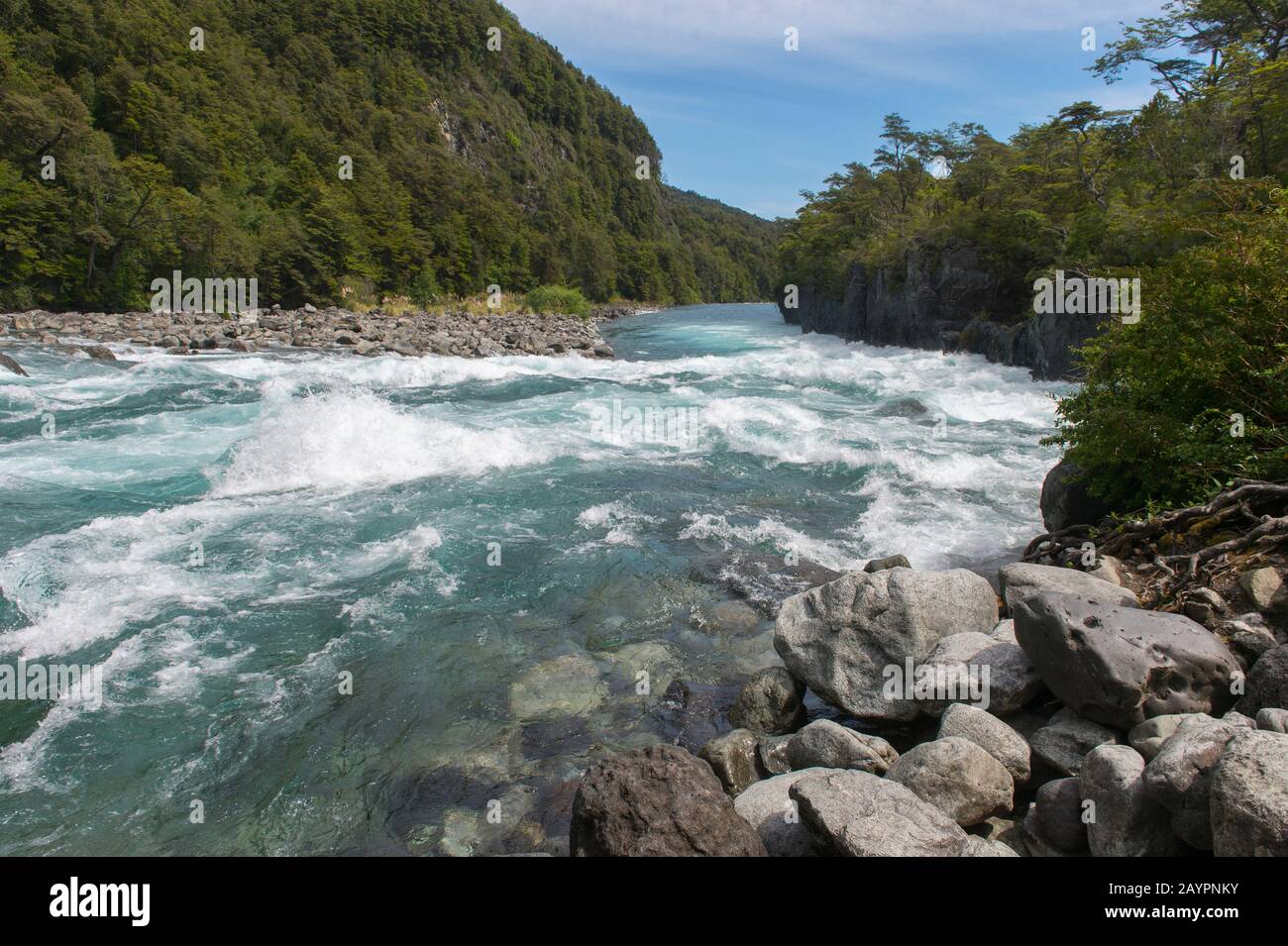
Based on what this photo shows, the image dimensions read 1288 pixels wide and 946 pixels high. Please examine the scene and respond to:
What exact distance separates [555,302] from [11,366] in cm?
5010

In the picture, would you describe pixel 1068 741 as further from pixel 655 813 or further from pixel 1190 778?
pixel 655 813

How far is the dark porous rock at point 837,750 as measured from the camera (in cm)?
547

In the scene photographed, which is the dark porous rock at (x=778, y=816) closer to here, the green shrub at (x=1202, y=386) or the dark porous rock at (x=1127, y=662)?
the dark porous rock at (x=1127, y=662)

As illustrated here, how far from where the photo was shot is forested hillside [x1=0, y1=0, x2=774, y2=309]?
42156mm

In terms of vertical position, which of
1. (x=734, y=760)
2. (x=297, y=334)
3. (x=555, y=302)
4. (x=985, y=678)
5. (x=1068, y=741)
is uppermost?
(x=555, y=302)

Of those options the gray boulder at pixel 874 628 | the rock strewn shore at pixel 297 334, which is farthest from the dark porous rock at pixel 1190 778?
the rock strewn shore at pixel 297 334

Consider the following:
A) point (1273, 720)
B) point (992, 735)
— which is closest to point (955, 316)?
point (992, 735)

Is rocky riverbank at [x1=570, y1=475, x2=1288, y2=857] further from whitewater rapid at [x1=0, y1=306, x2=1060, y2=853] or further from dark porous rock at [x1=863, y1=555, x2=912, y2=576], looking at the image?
Result: dark porous rock at [x1=863, y1=555, x2=912, y2=576]

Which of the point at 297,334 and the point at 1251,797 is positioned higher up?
the point at 297,334

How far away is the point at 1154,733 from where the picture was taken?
4.68m

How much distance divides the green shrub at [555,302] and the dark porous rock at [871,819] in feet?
217

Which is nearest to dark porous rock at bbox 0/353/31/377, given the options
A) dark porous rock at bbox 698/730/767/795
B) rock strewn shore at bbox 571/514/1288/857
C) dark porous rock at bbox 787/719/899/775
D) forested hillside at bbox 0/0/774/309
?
forested hillside at bbox 0/0/774/309
